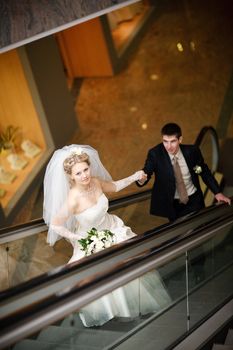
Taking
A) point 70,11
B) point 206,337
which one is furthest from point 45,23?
point 206,337

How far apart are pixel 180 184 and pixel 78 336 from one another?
2795 millimetres

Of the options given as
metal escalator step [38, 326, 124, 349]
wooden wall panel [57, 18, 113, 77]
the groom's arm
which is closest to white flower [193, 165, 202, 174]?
the groom's arm

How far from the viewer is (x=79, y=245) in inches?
210

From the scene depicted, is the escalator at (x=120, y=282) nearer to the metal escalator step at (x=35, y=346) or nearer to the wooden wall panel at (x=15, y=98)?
the metal escalator step at (x=35, y=346)

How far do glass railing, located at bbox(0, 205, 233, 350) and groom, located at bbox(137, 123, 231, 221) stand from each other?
2.41 feet

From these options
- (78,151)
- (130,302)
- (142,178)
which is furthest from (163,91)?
(130,302)

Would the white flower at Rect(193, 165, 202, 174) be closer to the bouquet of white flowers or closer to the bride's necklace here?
the bride's necklace

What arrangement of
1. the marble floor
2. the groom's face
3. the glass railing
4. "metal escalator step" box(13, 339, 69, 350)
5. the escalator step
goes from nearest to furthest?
the glass railing → "metal escalator step" box(13, 339, 69, 350) → the escalator step → the groom's face → the marble floor

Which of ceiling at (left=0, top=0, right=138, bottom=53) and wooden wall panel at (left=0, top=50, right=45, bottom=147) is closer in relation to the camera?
ceiling at (left=0, top=0, right=138, bottom=53)

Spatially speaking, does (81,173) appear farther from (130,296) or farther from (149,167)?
(130,296)

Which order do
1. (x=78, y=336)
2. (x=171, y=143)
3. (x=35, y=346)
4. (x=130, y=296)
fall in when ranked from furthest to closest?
(x=171, y=143)
(x=130, y=296)
(x=78, y=336)
(x=35, y=346)

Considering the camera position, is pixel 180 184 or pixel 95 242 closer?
pixel 95 242

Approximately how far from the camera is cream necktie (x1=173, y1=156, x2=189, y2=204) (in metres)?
5.82

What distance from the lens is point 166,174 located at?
5.81m
